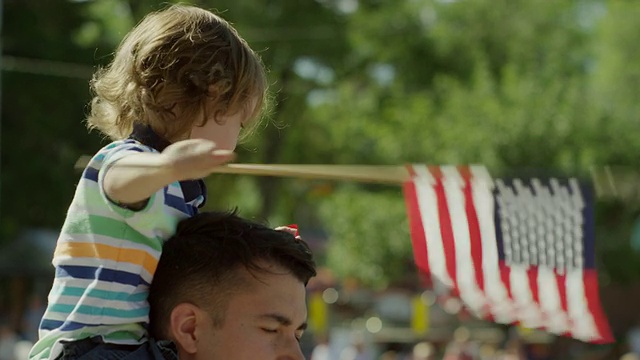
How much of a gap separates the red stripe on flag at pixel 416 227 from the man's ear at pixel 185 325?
479mm

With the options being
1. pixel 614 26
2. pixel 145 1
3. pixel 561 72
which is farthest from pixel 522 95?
pixel 614 26

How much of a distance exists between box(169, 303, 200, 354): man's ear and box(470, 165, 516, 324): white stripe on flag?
0.65m

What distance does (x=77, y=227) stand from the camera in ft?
6.86

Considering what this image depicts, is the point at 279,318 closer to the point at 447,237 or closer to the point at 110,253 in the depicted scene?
the point at 110,253

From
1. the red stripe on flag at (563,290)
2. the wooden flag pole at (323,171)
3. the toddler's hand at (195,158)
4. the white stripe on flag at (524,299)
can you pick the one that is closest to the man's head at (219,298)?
the wooden flag pole at (323,171)

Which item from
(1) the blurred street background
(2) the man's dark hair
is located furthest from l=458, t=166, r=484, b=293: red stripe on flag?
(1) the blurred street background

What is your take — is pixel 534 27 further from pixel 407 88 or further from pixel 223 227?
pixel 223 227

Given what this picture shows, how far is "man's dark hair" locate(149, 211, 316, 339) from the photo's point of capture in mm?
2158

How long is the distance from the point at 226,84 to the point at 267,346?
46cm

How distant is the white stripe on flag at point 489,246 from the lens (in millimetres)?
2510

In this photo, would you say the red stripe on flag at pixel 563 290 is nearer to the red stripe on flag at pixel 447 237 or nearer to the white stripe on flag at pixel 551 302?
the white stripe on flag at pixel 551 302

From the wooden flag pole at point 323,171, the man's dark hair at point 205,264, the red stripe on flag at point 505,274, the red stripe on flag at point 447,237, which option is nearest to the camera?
the wooden flag pole at point 323,171

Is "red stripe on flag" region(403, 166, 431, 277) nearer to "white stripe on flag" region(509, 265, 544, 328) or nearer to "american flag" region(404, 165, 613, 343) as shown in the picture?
"american flag" region(404, 165, 613, 343)

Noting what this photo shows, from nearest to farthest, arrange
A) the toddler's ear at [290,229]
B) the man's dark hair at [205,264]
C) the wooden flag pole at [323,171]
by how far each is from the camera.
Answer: the wooden flag pole at [323,171] → the man's dark hair at [205,264] → the toddler's ear at [290,229]
